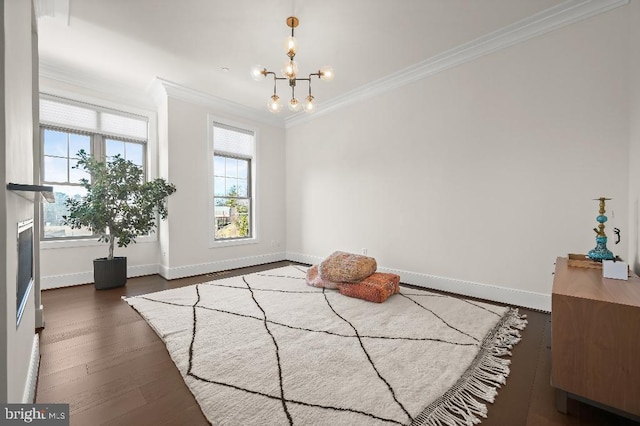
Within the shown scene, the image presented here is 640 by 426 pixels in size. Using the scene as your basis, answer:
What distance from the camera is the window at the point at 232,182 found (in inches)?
193

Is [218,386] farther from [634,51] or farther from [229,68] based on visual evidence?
[634,51]

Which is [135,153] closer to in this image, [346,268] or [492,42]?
[346,268]

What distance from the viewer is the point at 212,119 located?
185 inches

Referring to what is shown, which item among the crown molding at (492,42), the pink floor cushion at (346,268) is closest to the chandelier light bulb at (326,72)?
the crown molding at (492,42)

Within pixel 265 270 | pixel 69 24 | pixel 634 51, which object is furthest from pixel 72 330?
pixel 634 51

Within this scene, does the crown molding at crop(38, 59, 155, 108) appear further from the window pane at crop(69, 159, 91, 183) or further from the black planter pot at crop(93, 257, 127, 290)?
the black planter pot at crop(93, 257, 127, 290)

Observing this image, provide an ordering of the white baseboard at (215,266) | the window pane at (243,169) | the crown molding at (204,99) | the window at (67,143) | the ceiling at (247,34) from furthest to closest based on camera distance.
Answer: the window pane at (243,169), the white baseboard at (215,266), the crown molding at (204,99), the window at (67,143), the ceiling at (247,34)

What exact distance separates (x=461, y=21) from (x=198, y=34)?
108 inches

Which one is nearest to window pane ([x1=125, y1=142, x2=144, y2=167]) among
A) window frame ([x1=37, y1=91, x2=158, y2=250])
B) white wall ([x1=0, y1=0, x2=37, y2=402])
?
window frame ([x1=37, y1=91, x2=158, y2=250])

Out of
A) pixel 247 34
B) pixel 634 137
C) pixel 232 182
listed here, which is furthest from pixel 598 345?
pixel 232 182

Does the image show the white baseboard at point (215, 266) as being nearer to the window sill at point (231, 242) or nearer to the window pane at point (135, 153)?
the window sill at point (231, 242)

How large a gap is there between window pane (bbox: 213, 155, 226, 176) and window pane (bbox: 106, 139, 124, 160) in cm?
136

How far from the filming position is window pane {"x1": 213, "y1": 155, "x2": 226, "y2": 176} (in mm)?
4899

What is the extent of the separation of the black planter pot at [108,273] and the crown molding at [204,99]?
2537 millimetres
